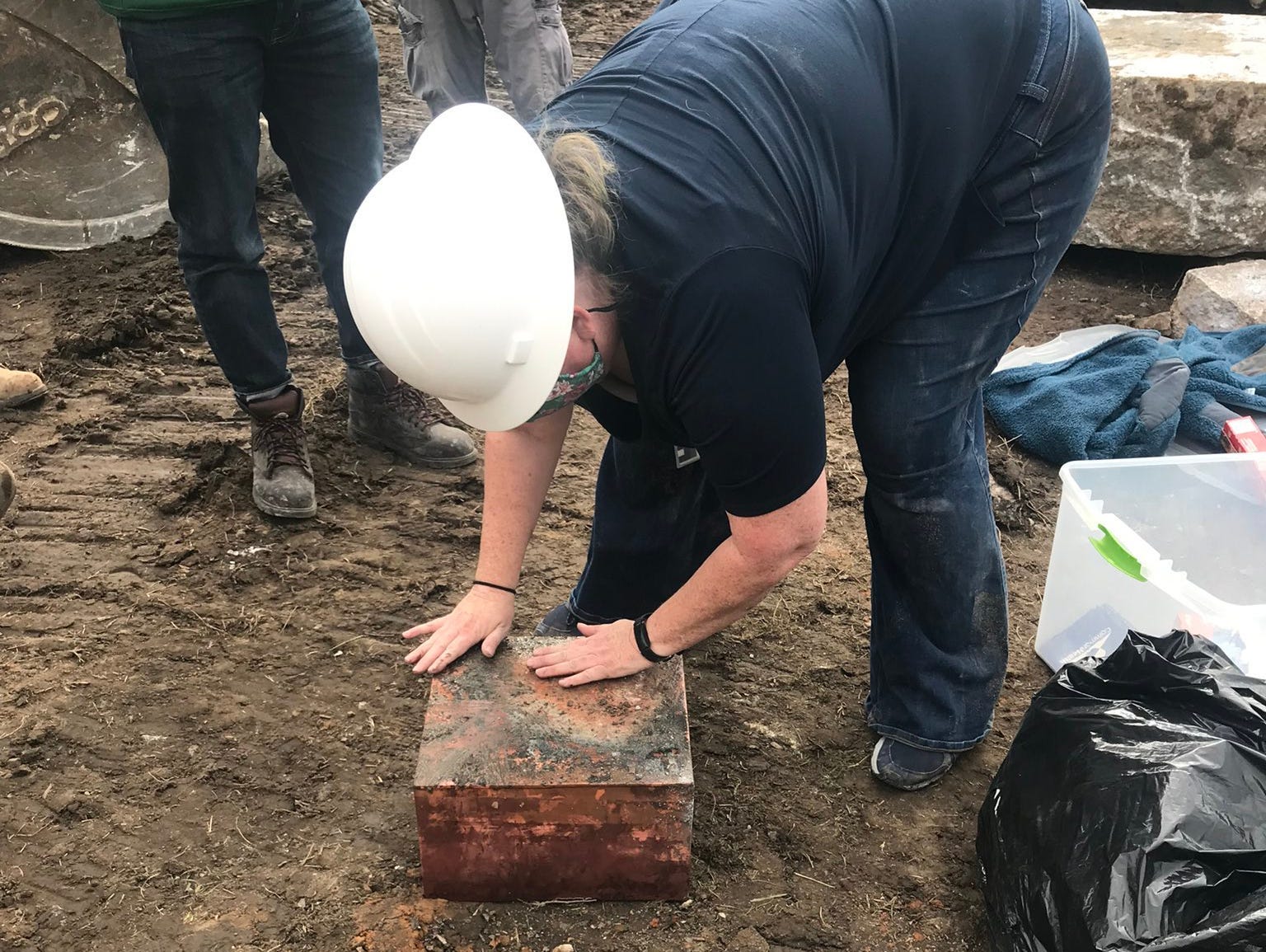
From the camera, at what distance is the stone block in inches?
150

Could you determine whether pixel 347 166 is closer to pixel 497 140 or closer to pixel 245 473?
pixel 245 473

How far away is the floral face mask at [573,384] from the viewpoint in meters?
1.52

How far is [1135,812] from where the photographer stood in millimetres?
1629

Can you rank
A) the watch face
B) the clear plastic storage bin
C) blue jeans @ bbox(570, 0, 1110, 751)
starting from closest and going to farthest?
1. blue jeans @ bbox(570, 0, 1110, 751)
2. the watch face
3. the clear plastic storage bin

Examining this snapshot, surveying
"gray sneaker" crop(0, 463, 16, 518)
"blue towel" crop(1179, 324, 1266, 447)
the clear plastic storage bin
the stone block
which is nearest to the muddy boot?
"gray sneaker" crop(0, 463, 16, 518)

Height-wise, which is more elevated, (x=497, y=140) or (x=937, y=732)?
(x=497, y=140)

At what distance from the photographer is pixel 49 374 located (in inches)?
144

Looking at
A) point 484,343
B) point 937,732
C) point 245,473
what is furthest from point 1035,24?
point 245,473

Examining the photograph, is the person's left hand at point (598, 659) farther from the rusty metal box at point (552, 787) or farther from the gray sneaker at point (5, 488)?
the gray sneaker at point (5, 488)

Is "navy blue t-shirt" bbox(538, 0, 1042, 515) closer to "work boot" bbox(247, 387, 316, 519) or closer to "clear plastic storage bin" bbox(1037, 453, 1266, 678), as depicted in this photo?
"clear plastic storage bin" bbox(1037, 453, 1266, 678)

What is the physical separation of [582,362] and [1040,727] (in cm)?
105

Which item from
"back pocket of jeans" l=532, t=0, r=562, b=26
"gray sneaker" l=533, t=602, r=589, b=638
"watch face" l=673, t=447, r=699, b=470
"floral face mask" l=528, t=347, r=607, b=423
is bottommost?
"gray sneaker" l=533, t=602, r=589, b=638

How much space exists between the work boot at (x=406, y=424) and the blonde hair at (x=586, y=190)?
6.44ft

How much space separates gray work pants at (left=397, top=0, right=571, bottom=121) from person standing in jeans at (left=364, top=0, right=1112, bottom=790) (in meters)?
2.09
